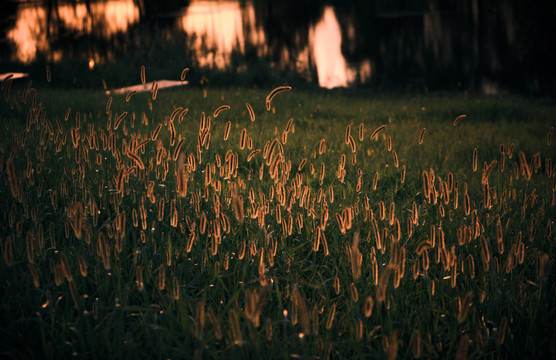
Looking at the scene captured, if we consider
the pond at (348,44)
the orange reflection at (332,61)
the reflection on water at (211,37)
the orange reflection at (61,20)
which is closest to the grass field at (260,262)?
the reflection on water at (211,37)

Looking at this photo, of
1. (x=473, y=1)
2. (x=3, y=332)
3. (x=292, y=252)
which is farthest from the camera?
(x=473, y=1)

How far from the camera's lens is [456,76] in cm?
1580

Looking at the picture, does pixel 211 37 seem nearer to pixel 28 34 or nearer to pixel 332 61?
pixel 332 61

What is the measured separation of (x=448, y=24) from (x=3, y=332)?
28.6 m

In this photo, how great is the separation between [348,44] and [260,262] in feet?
77.1

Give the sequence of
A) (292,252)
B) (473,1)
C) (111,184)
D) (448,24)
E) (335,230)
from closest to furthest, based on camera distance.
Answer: (292,252), (335,230), (111,184), (473,1), (448,24)

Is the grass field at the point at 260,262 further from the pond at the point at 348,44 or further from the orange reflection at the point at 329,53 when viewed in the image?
the orange reflection at the point at 329,53

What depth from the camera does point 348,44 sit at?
2388 centimetres

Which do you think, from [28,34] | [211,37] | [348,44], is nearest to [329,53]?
[348,44]

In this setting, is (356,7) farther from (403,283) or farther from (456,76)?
(403,283)

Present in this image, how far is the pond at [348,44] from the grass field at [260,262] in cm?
790

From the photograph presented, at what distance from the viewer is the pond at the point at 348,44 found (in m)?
14.8

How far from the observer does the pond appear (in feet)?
48.4

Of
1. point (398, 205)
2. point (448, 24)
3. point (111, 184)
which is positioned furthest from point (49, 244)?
point (448, 24)
